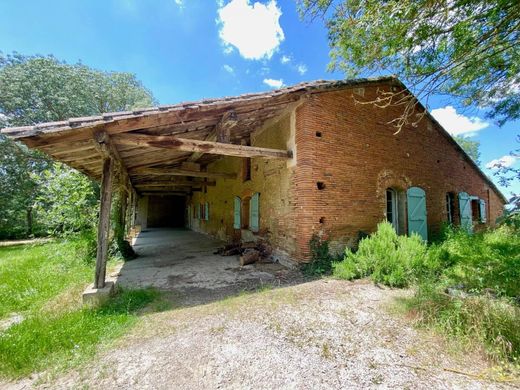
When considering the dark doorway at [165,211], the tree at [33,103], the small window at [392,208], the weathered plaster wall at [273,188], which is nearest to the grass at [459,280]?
the small window at [392,208]

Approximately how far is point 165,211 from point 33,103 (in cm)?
1125

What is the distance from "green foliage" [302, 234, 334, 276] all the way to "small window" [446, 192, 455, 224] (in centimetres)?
659

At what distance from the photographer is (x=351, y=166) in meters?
6.26

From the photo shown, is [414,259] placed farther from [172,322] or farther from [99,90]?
[99,90]

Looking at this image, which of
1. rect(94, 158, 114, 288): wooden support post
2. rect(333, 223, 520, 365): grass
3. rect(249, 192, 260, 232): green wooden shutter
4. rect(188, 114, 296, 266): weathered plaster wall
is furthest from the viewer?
rect(249, 192, 260, 232): green wooden shutter

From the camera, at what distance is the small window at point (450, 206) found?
357 inches

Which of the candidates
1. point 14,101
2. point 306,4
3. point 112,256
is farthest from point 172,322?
point 14,101

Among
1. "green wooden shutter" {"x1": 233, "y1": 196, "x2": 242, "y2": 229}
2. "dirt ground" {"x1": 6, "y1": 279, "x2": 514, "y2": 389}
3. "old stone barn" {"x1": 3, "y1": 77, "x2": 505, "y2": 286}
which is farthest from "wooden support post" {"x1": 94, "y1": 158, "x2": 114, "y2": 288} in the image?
"green wooden shutter" {"x1": 233, "y1": 196, "x2": 242, "y2": 229}

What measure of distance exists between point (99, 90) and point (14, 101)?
14.7ft

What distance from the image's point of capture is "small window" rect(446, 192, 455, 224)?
9.06 m

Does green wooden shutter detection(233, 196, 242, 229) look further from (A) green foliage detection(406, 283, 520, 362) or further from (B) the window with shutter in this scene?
(B) the window with shutter

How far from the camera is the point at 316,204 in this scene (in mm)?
5582

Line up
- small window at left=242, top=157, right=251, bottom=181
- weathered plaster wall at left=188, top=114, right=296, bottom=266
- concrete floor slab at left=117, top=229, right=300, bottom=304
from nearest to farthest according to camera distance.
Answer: concrete floor slab at left=117, top=229, right=300, bottom=304, weathered plaster wall at left=188, top=114, right=296, bottom=266, small window at left=242, top=157, right=251, bottom=181

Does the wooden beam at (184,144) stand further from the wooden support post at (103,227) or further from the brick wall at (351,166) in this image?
the brick wall at (351,166)
